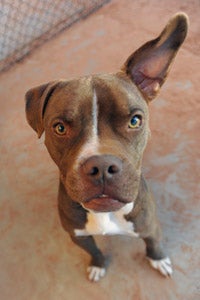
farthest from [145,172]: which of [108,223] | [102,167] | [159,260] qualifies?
[102,167]

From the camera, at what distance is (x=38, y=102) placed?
207cm

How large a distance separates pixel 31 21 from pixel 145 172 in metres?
2.52

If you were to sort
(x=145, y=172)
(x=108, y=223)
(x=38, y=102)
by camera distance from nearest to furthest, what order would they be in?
(x=38, y=102), (x=108, y=223), (x=145, y=172)

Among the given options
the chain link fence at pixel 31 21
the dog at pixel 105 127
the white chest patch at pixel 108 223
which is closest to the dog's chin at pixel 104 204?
the dog at pixel 105 127

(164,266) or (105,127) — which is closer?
(105,127)

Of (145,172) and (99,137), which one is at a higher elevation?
(99,137)

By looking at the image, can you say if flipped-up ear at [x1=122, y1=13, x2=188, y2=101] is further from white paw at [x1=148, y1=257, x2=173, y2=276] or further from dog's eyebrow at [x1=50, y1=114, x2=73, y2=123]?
white paw at [x1=148, y1=257, x2=173, y2=276]

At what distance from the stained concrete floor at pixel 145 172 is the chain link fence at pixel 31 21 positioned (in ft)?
0.87

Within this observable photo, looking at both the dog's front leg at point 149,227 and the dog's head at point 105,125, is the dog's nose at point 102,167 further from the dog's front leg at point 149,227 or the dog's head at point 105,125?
the dog's front leg at point 149,227

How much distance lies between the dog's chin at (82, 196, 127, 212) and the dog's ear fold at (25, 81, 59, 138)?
566 mm

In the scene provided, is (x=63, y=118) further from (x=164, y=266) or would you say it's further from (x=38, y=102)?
(x=164, y=266)

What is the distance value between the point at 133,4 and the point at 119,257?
119 inches

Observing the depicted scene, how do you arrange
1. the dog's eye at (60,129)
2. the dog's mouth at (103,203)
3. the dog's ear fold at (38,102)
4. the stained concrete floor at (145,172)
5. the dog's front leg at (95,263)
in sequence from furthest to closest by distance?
the stained concrete floor at (145,172)
the dog's front leg at (95,263)
the dog's ear fold at (38,102)
the dog's eye at (60,129)
the dog's mouth at (103,203)

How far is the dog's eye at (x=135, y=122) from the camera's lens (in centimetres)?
182
